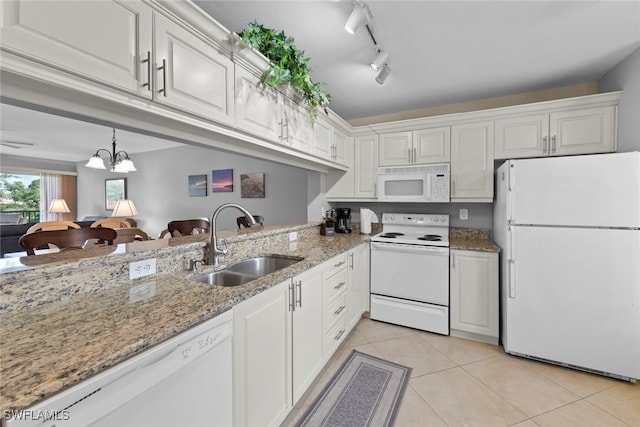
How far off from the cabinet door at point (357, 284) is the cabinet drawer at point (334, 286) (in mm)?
136

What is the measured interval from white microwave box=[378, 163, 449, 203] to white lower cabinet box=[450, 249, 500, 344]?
0.65m

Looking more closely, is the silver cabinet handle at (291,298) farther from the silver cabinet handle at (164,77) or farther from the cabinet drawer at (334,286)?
the silver cabinet handle at (164,77)

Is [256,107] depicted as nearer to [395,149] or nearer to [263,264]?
[263,264]

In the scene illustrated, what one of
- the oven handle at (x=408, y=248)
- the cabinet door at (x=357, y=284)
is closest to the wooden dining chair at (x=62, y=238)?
the cabinet door at (x=357, y=284)

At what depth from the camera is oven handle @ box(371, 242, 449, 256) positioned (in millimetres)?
2545

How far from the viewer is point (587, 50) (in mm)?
2041

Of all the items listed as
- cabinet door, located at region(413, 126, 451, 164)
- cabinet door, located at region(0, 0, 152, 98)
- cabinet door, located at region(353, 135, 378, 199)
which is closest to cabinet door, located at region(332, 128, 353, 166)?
cabinet door, located at region(353, 135, 378, 199)

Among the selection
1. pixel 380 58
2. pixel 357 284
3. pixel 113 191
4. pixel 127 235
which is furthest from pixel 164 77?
pixel 113 191

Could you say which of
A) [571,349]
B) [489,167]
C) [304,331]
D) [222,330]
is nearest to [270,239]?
[304,331]

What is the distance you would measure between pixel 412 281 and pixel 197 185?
4.39m

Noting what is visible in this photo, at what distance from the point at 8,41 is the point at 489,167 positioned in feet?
10.7

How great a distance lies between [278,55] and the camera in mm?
1728

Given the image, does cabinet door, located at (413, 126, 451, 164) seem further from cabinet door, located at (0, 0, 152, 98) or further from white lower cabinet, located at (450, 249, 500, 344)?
cabinet door, located at (0, 0, 152, 98)

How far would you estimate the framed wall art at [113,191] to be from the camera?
6371 millimetres
